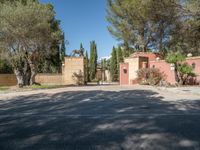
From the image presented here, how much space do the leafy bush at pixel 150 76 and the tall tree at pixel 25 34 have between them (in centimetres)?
951

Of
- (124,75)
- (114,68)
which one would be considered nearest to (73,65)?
(124,75)

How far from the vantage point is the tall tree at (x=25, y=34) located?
23547mm

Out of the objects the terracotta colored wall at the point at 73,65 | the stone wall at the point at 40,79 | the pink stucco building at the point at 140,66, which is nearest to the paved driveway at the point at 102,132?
the pink stucco building at the point at 140,66

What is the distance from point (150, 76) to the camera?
28844 millimetres

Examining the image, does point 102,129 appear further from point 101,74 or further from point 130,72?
point 101,74

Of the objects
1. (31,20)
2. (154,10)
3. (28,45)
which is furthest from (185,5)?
(28,45)

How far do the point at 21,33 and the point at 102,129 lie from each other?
1902cm

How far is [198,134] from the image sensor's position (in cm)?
598

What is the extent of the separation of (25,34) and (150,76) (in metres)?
12.9

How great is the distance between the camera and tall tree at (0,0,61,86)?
23.5 meters

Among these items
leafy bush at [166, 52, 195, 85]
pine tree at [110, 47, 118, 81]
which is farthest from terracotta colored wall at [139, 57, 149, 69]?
pine tree at [110, 47, 118, 81]

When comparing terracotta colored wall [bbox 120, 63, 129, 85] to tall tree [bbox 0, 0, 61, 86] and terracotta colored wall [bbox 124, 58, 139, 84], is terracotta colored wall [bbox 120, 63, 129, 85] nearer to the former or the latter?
terracotta colored wall [bbox 124, 58, 139, 84]

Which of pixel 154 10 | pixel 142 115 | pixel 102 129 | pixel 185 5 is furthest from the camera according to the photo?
pixel 154 10

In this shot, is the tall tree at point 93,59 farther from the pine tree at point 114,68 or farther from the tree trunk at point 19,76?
the tree trunk at point 19,76
